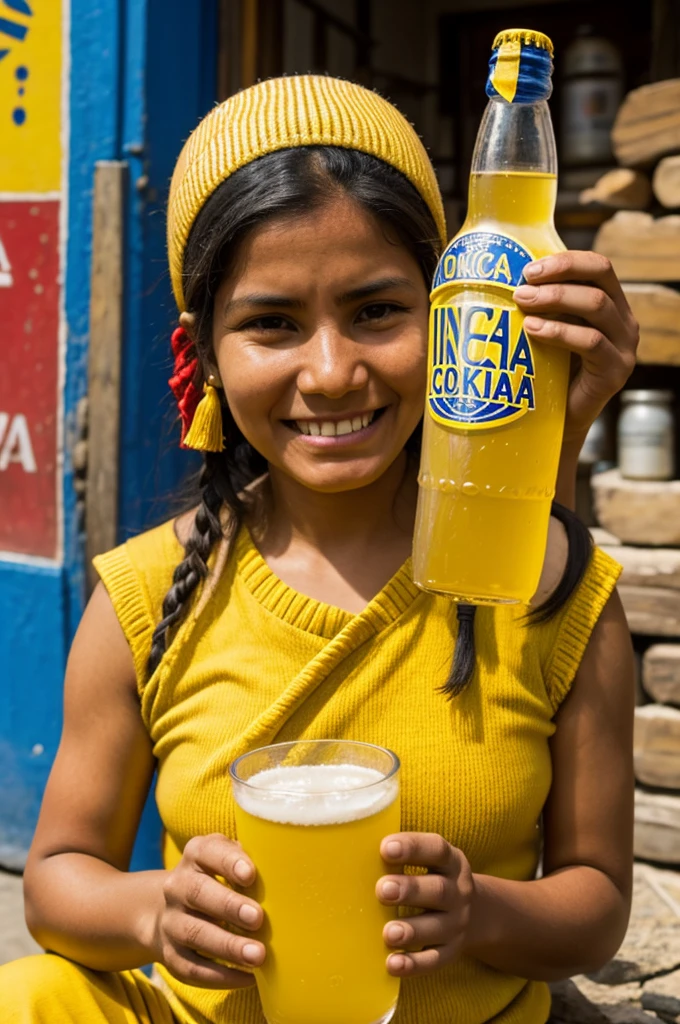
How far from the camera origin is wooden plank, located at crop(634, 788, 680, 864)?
3.15m

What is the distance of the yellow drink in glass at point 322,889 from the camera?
1243mm

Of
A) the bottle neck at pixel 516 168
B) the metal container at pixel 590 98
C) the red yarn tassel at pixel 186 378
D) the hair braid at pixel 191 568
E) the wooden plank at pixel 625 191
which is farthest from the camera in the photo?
the metal container at pixel 590 98

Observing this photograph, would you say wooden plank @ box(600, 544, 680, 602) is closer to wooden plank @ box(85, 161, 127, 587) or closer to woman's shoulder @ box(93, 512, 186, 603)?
wooden plank @ box(85, 161, 127, 587)

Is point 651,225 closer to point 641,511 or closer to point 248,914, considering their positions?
point 641,511

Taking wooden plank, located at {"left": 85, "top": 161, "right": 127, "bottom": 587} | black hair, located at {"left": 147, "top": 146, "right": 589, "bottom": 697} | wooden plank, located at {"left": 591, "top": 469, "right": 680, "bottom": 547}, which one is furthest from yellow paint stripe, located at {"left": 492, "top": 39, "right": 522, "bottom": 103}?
wooden plank, located at {"left": 591, "top": 469, "right": 680, "bottom": 547}

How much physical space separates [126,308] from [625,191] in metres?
1.51

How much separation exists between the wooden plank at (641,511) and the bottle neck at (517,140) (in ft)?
6.69

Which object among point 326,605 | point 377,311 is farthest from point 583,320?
point 326,605

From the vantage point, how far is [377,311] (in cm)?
164

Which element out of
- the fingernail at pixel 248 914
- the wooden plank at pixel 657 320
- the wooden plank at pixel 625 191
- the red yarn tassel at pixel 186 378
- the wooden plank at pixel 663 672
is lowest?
the wooden plank at pixel 663 672

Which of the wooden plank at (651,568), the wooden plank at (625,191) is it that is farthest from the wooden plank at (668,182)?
the wooden plank at (651,568)

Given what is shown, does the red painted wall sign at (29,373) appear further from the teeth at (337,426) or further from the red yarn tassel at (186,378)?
the teeth at (337,426)

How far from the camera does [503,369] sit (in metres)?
1.31

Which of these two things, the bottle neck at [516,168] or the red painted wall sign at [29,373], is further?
the red painted wall sign at [29,373]
